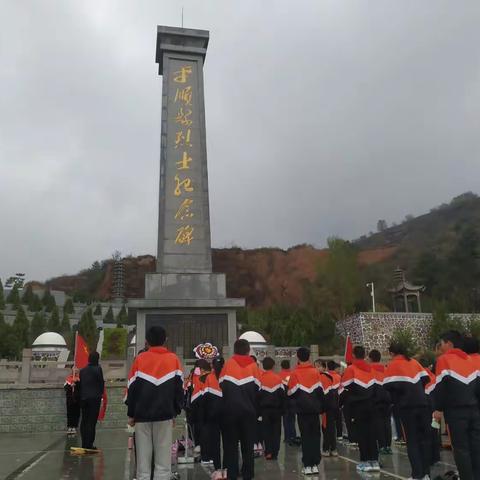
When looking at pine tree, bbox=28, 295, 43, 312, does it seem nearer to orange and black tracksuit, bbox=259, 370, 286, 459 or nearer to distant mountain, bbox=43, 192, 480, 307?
distant mountain, bbox=43, 192, 480, 307

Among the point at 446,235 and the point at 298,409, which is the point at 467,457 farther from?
the point at 446,235

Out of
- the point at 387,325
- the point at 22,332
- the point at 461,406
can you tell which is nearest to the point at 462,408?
the point at 461,406

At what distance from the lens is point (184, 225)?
14.3 meters

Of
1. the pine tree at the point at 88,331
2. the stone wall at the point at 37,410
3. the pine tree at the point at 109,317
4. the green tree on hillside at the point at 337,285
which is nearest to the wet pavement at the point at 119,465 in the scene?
the stone wall at the point at 37,410

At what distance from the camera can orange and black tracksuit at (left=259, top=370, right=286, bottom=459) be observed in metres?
5.97

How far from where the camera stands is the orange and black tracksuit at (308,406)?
16.1 feet

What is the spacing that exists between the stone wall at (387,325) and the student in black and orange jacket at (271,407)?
20577mm

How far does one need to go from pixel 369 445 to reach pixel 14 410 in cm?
814

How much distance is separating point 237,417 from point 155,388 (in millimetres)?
783

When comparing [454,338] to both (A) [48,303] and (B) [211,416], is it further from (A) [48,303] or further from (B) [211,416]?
(A) [48,303]

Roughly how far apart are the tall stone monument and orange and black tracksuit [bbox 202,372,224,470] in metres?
6.28

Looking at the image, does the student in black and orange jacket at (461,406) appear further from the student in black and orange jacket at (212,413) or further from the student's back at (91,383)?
the student's back at (91,383)

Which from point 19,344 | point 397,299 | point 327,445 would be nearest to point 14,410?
point 327,445

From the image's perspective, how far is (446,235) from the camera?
152 ft
